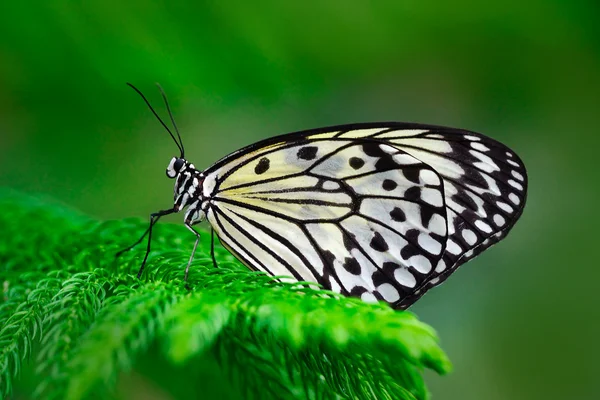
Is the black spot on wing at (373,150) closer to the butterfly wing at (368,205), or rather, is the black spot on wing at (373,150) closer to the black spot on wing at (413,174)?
the butterfly wing at (368,205)

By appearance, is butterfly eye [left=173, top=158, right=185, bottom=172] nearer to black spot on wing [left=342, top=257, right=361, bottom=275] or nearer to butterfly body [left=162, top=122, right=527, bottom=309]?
butterfly body [left=162, top=122, right=527, bottom=309]

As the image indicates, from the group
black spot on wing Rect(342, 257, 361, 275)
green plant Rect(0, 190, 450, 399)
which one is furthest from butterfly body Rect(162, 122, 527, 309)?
green plant Rect(0, 190, 450, 399)

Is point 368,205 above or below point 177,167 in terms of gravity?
below

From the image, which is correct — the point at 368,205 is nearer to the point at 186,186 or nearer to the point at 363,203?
the point at 363,203

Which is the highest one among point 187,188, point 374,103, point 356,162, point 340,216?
point 374,103

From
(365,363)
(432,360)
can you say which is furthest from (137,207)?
(432,360)

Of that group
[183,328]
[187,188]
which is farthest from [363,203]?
[183,328]
